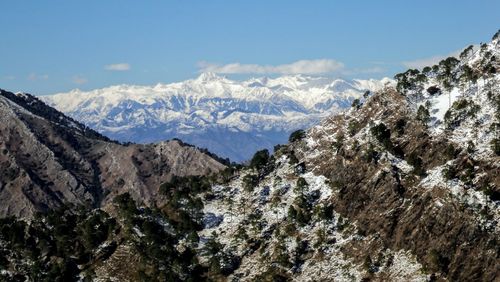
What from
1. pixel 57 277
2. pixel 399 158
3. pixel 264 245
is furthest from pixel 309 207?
pixel 57 277

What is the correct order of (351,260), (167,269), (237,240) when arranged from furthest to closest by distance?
Answer: (237,240), (167,269), (351,260)

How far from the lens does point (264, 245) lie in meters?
189

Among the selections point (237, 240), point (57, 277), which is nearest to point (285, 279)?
point (237, 240)

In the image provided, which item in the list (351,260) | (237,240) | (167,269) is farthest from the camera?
(237,240)

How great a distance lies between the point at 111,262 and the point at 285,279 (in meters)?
58.6

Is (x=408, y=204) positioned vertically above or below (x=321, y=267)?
above

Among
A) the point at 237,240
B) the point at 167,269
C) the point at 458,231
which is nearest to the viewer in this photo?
the point at 458,231

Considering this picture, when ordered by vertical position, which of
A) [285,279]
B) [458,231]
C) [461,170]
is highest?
[461,170]

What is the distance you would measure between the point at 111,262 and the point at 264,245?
49411 millimetres

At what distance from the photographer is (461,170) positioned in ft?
573

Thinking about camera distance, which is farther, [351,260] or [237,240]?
[237,240]

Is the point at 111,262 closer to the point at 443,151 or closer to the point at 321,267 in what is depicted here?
the point at 321,267

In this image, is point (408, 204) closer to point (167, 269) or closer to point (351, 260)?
point (351, 260)

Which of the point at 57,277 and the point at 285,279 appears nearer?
the point at 285,279
